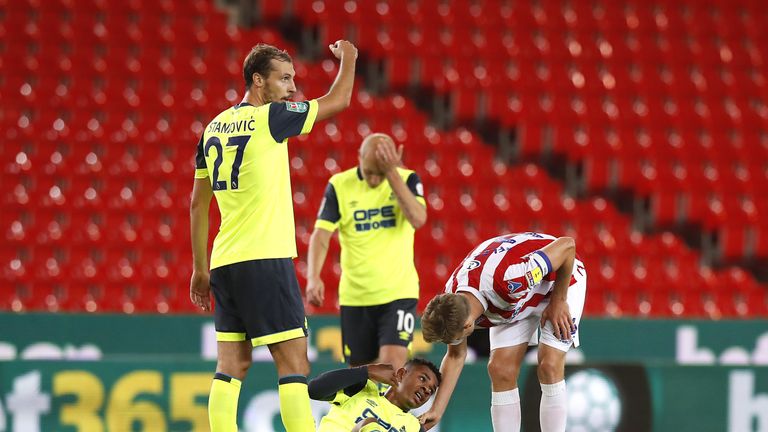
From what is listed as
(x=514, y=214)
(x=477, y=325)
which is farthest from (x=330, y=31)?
(x=477, y=325)

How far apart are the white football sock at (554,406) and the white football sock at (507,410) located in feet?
0.45

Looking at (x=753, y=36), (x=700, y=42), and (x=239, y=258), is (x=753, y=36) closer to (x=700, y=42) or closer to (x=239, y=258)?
→ (x=700, y=42)

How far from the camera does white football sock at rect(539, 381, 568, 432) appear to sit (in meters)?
4.66

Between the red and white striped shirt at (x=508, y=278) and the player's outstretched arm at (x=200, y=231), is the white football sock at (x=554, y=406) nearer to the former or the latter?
the red and white striped shirt at (x=508, y=278)

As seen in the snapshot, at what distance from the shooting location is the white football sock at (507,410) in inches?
188

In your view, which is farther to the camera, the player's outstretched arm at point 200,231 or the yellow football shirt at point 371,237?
the yellow football shirt at point 371,237

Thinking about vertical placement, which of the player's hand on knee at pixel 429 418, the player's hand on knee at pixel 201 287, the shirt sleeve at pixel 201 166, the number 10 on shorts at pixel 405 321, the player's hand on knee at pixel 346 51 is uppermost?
the player's hand on knee at pixel 346 51

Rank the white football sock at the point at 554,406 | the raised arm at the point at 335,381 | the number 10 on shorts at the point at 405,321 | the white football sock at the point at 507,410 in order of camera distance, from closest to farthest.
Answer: the raised arm at the point at 335,381, the white football sock at the point at 554,406, the white football sock at the point at 507,410, the number 10 on shorts at the point at 405,321

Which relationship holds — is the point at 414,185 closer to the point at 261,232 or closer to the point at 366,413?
the point at 366,413

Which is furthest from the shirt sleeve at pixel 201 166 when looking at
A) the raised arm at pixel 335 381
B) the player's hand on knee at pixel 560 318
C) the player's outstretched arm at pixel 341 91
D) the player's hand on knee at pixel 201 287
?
the player's hand on knee at pixel 560 318

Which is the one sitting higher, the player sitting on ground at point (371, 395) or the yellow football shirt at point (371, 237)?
the yellow football shirt at point (371, 237)

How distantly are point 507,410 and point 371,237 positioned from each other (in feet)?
5.01

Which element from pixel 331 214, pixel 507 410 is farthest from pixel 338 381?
pixel 331 214

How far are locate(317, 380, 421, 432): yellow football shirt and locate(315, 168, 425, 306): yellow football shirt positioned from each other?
45.5 inches
